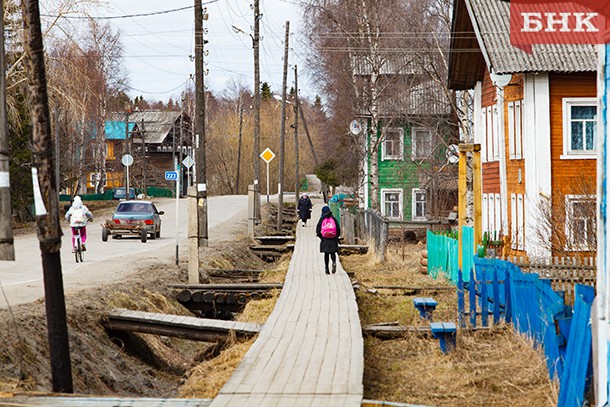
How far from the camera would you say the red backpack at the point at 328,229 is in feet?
76.0

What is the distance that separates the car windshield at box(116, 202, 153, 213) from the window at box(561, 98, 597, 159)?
19.3 meters

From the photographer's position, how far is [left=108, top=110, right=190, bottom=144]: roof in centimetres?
11381

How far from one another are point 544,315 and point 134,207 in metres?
31.1

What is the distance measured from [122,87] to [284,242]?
144 ft

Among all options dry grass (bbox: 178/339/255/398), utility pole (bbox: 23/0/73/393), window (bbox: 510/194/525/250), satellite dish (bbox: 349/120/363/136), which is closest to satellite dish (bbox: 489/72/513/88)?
window (bbox: 510/194/525/250)

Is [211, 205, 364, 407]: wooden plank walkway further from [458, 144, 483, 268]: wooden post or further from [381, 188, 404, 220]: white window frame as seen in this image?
[381, 188, 404, 220]: white window frame

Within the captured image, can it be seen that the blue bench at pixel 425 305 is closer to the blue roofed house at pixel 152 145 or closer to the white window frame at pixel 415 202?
the white window frame at pixel 415 202

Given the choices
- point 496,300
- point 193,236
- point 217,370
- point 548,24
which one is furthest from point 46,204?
point 548,24

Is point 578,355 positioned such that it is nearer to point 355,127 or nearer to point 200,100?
point 200,100

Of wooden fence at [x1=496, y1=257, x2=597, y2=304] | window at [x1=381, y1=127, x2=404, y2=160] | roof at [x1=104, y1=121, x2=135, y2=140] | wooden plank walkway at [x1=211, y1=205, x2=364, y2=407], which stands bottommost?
wooden plank walkway at [x1=211, y1=205, x2=364, y2=407]

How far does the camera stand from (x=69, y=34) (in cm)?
3750

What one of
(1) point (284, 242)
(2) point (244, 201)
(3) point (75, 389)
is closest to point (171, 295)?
(3) point (75, 389)

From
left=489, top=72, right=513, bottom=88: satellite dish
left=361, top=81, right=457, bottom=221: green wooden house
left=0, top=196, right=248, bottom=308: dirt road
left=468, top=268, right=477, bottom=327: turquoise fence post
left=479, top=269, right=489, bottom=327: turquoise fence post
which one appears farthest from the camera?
left=361, top=81, right=457, bottom=221: green wooden house

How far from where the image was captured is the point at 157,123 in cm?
11756
